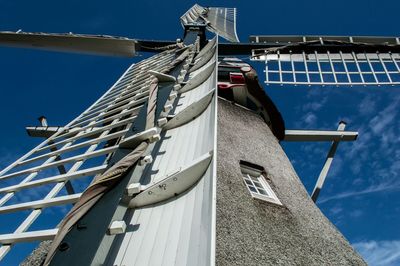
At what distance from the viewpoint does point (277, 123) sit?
651 centimetres

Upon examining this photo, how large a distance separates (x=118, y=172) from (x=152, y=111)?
94 cm

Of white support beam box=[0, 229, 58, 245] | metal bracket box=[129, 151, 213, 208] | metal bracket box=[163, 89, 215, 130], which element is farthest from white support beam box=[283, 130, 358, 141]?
white support beam box=[0, 229, 58, 245]

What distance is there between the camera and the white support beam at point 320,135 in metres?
6.70

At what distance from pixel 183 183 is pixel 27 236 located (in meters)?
0.82

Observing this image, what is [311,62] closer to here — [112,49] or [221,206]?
[112,49]

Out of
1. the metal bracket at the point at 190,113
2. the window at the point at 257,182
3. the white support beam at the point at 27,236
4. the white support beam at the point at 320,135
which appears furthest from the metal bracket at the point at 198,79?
the white support beam at the point at 320,135

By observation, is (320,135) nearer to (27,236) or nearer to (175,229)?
(175,229)

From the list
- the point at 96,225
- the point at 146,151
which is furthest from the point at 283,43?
the point at 96,225

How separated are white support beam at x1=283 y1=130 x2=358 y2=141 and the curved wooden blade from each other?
4630 millimetres

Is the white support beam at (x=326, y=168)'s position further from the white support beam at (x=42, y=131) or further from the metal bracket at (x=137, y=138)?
the white support beam at (x=42, y=131)

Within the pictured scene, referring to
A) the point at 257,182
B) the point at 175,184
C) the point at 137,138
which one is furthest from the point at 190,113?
the point at 257,182

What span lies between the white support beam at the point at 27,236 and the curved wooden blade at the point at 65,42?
7135 mm

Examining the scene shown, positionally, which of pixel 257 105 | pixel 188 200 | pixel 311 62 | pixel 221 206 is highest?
pixel 311 62

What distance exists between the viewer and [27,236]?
5.69 feet
